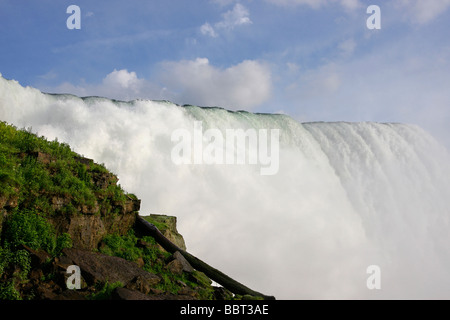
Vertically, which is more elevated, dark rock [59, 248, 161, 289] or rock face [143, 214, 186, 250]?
rock face [143, 214, 186, 250]

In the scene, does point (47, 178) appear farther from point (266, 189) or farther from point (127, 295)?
point (266, 189)

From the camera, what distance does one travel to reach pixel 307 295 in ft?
64.2

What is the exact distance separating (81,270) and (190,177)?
14524 mm

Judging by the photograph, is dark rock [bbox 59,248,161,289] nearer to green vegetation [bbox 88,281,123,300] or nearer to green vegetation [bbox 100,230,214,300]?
green vegetation [bbox 88,281,123,300]

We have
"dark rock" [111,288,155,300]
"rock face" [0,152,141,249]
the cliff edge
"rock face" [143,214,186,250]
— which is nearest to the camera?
"dark rock" [111,288,155,300]

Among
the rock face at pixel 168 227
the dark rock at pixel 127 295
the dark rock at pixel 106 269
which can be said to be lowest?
the dark rock at pixel 127 295

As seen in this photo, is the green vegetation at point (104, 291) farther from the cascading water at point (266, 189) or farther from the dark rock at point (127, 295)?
the cascading water at point (266, 189)

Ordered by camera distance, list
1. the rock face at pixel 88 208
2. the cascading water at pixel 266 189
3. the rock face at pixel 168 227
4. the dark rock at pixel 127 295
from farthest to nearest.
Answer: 1. the cascading water at pixel 266 189
2. the rock face at pixel 168 227
3. the rock face at pixel 88 208
4. the dark rock at pixel 127 295

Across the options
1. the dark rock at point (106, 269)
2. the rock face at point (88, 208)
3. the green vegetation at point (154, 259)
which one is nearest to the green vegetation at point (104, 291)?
the dark rock at point (106, 269)

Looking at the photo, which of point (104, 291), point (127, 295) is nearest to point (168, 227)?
point (104, 291)

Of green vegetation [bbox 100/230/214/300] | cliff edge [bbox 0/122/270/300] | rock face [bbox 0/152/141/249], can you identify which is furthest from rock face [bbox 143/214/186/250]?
green vegetation [bbox 100/230/214/300]

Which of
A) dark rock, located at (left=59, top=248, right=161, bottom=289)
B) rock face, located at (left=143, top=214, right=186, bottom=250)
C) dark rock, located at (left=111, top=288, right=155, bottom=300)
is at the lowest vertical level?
dark rock, located at (left=111, top=288, right=155, bottom=300)
